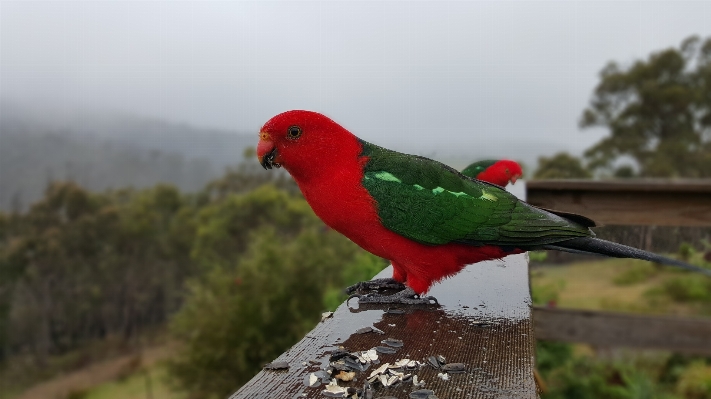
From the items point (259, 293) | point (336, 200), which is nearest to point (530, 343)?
point (336, 200)

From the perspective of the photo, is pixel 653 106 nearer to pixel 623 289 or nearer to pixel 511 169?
pixel 623 289

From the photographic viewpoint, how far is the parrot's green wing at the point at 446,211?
2014 millimetres

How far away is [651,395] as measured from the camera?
5602 millimetres

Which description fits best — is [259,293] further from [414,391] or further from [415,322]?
[414,391]

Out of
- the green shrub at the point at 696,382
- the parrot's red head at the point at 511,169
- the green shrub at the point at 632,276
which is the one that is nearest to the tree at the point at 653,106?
the green shrub at the point at 632,276

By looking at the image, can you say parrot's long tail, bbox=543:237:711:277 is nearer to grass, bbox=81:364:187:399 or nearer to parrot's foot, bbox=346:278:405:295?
parrot's foot, bbox=346:278:405:295

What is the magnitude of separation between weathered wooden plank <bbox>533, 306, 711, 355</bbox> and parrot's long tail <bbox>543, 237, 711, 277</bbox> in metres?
2.80

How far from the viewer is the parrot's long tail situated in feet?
6.01

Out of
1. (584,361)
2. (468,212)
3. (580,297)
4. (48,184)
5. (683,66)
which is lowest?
(584,361)

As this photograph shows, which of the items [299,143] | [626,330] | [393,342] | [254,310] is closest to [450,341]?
[393,342]

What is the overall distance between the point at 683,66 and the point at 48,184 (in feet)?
53.7

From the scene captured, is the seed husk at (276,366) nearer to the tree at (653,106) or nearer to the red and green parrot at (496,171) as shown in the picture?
the red and green parrot at (496,171)

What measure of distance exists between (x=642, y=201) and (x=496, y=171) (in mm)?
961

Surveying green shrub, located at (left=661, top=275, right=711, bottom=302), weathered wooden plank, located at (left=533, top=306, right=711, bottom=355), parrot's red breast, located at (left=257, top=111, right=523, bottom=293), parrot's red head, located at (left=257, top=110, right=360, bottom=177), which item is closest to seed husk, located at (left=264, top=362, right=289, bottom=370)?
parrot's red breast, located at (left=257, top=111, right=523, bottom=293)
